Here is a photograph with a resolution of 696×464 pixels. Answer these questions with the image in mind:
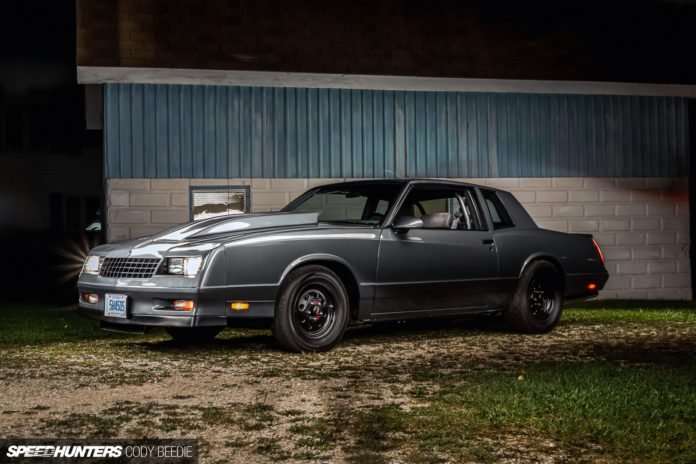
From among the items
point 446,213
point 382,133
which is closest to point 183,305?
point 446,213

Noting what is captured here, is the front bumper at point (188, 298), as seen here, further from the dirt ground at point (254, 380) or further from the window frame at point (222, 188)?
the window frame at point (222, 188)

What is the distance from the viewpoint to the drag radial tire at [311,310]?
7.06m

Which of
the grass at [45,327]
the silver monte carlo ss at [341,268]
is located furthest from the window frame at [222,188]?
the silver monte carlo ss at [341,268]

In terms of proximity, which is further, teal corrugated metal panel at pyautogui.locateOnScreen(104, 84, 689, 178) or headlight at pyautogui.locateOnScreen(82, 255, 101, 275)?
teal corrugated metal panel at pyautogui.locateOnScreen(104, 84, 689, 178)

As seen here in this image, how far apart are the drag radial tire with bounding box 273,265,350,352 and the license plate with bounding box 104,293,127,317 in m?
1.25

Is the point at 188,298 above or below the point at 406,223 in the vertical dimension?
below

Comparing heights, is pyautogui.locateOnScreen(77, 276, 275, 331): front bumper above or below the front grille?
below

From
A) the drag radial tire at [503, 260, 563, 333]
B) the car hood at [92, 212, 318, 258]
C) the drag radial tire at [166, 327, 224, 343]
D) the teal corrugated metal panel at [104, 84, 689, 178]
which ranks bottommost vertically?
the drag radial tire at [166, 327, 224, 343]

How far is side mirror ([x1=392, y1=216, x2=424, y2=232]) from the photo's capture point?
7648mm

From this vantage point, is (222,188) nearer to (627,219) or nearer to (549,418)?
(627,219)

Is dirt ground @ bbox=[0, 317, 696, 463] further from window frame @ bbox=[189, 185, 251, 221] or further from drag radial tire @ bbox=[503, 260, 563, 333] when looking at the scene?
window frame @ bbox=[189, 185, 251, 221]

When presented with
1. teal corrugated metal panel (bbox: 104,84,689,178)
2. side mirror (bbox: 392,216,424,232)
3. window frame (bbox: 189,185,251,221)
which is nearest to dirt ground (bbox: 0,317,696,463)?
side mirror (bbox: 392,216,424,232)

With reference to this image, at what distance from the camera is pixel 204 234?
721cm

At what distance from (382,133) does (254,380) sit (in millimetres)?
8447
